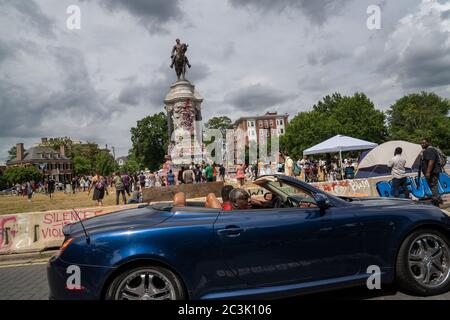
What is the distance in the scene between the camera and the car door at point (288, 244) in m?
3.54

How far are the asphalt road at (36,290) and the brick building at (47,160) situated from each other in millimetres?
107595

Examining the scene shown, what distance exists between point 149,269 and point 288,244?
1378mm

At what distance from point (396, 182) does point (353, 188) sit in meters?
2.97

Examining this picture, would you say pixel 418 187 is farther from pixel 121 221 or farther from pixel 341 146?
pixel 121 221

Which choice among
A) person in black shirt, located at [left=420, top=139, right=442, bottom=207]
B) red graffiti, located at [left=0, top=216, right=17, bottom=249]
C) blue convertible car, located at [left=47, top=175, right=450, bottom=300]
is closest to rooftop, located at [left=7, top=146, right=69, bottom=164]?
red graffiti, located at [left=0, top=216, right=17, bottom=249]

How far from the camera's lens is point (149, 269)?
3414 millimetres

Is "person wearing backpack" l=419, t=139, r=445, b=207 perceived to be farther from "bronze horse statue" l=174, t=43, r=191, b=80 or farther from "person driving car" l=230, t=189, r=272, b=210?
"bronze horse statue" l=174, t=43, r=191, b=80

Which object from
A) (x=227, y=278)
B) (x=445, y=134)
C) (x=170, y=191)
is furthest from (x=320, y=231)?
(x=445, y=134)

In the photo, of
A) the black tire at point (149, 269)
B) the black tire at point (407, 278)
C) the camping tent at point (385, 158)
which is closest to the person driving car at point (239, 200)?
the black tire at point (149, 269)

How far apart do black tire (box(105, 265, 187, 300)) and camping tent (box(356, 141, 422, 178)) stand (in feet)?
48.3

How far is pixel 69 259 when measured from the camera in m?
3.43

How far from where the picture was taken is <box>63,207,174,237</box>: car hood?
363 centimetres

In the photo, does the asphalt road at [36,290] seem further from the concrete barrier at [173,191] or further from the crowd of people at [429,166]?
the concrete barrier at [173,191]

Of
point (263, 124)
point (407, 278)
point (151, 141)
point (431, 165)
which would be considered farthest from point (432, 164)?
point (263, 124)
